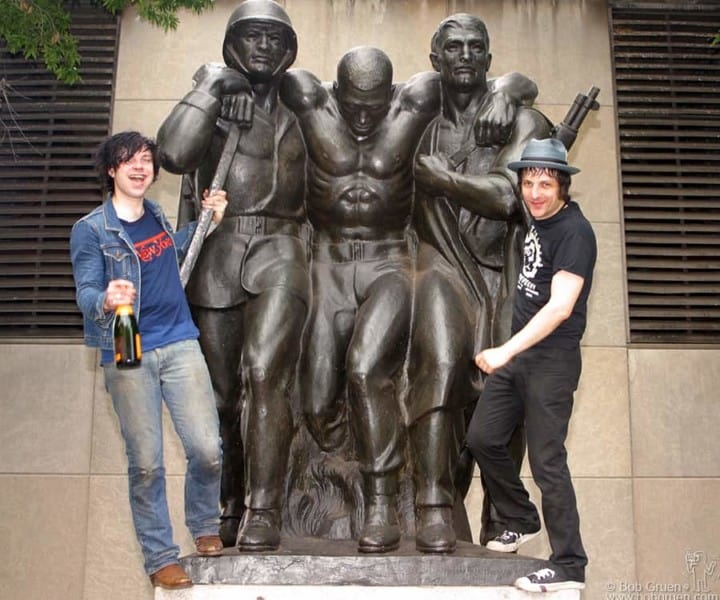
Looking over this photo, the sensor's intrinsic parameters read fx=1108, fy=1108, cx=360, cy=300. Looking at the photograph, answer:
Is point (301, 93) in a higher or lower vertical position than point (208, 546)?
higher

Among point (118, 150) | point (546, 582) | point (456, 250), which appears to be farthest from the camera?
point (456, 250)

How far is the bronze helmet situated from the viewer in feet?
15.7

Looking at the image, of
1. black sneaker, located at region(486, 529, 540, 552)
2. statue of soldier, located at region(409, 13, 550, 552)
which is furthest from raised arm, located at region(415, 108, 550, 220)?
black sneaker, located at region(486, 529, 540, 552)

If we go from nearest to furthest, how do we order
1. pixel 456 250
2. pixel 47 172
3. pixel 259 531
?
1. pixel 259 531
2. pixel 456 250
3. pixel 47 172

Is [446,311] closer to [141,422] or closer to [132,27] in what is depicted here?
[141,422]

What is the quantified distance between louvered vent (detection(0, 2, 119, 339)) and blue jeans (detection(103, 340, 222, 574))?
4.30 m

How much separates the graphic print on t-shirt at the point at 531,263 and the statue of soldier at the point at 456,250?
52 centimetres

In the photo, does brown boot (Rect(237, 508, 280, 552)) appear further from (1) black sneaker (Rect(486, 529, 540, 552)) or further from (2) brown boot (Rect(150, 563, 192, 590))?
(1) black sneaker (Rect(486, 529, 540, 552))

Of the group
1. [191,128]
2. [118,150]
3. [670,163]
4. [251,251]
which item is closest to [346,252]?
[251,251]

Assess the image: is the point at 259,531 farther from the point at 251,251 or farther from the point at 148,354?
the point at 251,251

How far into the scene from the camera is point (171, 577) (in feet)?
12.3

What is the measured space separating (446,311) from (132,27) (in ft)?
16.2

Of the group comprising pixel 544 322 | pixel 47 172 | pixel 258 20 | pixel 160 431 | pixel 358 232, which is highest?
pixel 47 172

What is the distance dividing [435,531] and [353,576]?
362 mm
